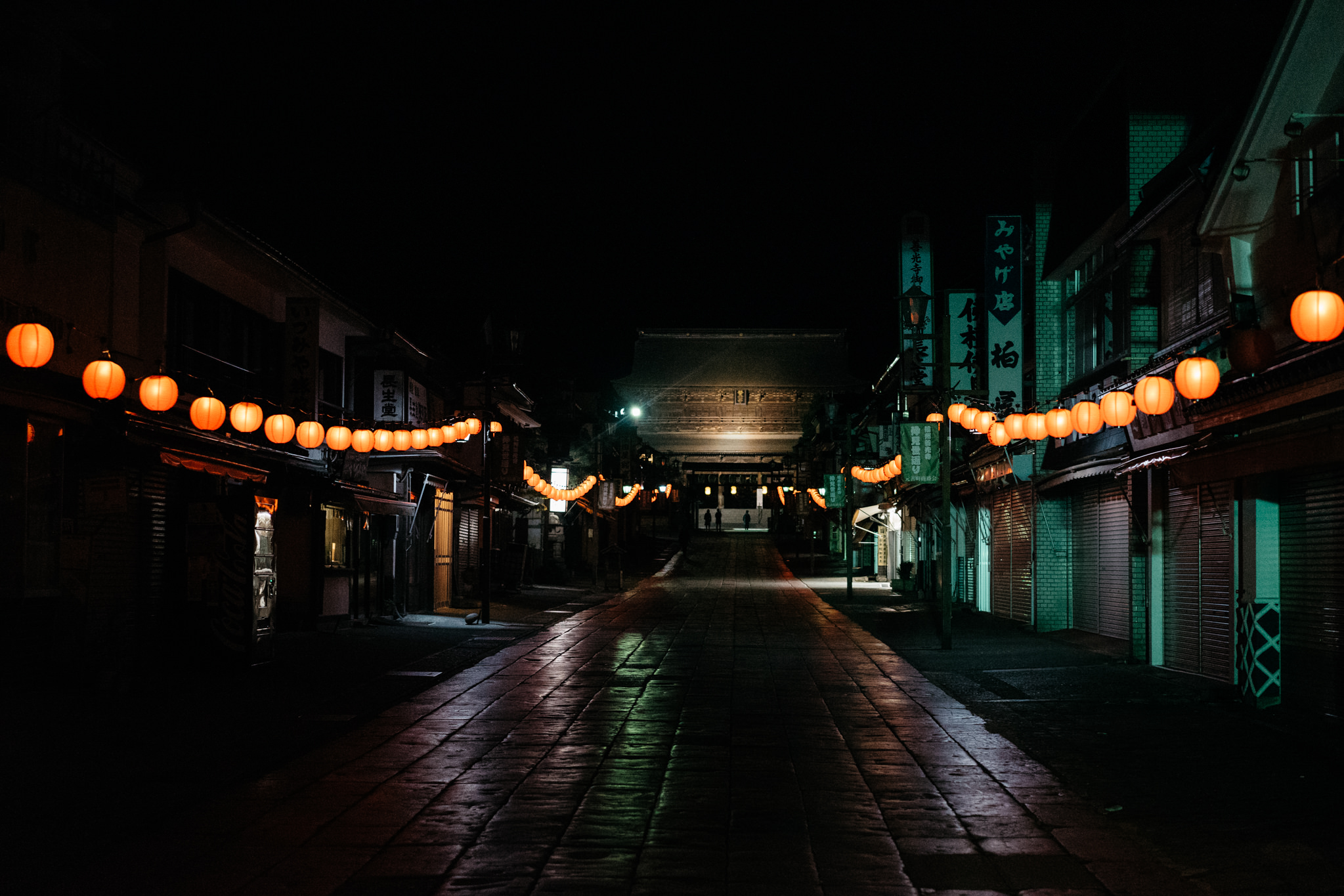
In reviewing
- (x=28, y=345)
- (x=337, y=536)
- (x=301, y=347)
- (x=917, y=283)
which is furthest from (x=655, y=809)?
(x=917, y=283)

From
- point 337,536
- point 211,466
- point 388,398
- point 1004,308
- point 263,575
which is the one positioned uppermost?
point 1004,308

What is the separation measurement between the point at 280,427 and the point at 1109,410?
12332 mm

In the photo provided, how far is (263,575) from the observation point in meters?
16.6

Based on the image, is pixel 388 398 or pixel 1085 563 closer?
pixel 1085 563

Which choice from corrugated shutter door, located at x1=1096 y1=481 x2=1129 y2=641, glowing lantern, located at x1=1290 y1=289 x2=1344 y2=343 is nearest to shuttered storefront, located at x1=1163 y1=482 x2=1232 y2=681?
corrugated shutter door, located at x1=1096 y1=481 x2=1129 y2=641

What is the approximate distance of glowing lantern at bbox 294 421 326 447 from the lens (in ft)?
62.8

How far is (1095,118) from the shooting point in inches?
829

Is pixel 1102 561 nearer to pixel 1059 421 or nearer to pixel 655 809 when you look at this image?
pixel 1059 421

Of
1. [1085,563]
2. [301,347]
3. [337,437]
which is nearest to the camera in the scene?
[337,437]

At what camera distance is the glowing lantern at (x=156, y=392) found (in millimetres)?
14266

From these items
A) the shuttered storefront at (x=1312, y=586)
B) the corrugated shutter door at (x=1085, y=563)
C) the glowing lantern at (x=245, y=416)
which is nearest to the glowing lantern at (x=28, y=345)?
the glowing lantern at (x=245, y=416)

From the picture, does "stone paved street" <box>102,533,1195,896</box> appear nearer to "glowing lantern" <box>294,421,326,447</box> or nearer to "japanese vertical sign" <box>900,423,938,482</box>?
"glowing lantern" <box>294,421,326,447</box>

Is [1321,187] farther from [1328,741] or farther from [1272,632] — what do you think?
[1328,741]

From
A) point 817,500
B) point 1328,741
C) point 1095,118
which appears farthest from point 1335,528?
point 817,500
